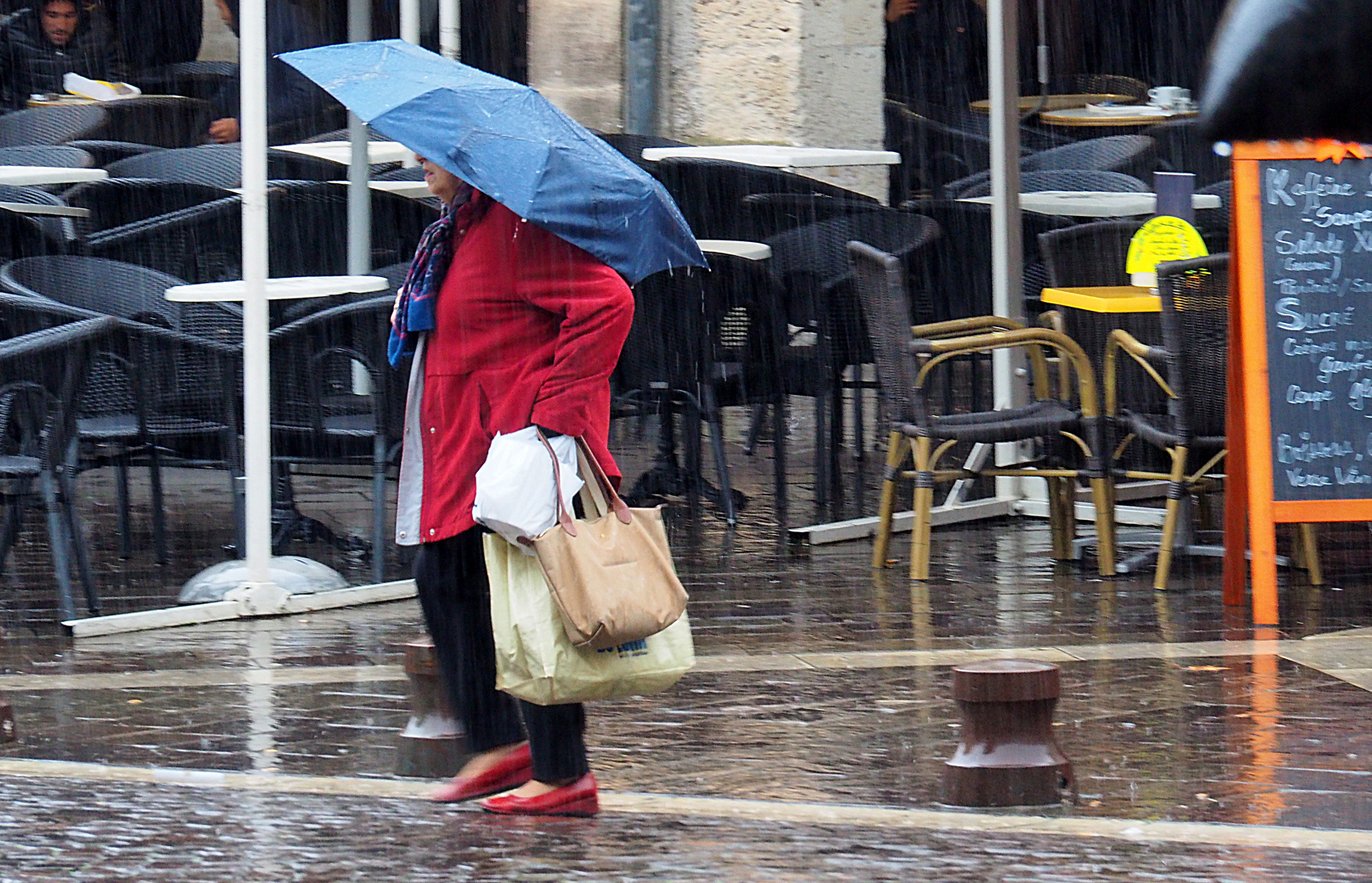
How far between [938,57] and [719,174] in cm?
656

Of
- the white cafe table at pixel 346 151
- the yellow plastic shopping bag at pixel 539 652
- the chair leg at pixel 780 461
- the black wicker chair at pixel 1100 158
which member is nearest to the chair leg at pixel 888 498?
the chair leg at pixel 780 461

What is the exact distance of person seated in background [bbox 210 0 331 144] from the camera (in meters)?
13.4

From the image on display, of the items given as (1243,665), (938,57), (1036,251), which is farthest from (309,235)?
(938,57)

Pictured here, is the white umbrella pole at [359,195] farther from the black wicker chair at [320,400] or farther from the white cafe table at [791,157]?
the white cafe table at [791,157]

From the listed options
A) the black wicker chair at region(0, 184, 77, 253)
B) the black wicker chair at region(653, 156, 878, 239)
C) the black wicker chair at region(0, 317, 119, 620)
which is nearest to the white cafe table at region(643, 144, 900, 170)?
the black wicker chair at region(653, 156, 878, 239)

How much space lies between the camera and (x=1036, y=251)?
10.9m

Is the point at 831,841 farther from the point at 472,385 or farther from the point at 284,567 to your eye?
the point at 284,567

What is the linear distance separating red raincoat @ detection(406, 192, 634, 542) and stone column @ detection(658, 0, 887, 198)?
310 inches

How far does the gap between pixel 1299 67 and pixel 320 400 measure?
6285 mm

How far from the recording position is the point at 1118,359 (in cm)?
837

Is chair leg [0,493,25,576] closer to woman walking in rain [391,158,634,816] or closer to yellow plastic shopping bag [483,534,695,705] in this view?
woman walking in rain [391,158,634,816]

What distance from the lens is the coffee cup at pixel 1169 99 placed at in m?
13.3

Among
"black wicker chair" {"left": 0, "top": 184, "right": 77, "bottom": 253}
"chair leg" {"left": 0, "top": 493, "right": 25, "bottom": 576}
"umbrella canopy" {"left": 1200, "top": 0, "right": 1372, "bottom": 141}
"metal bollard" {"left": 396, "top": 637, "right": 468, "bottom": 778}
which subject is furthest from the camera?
"black wicker chair" {"left": 0, "top": 184, "right": 77, "bottom": 253}

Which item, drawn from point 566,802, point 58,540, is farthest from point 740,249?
point 566,802
